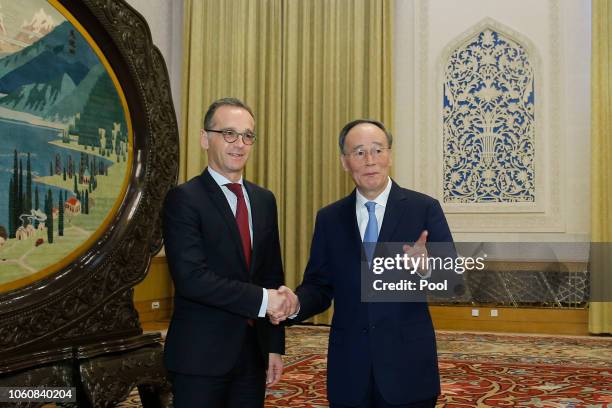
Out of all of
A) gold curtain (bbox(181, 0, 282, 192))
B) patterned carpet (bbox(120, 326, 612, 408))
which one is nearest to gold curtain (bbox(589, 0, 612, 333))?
patterned carpet (bbox(120, 326, 612, 408))

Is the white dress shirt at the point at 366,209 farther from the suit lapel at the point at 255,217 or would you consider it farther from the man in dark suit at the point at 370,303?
the suit lapel at the point at 255,217

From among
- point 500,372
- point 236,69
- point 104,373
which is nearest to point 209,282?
point 104,373

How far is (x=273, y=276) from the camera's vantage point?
2129 mm

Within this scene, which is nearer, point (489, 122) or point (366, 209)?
point (366, 209)

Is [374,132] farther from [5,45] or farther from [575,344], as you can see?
[575,344]

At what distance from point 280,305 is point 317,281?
207 mm

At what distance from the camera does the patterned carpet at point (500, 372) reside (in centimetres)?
369

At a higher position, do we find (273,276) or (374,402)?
(273,276)

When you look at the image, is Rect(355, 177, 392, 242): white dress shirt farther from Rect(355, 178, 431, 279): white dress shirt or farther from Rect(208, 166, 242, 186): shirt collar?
Rect(208, 166, 242, 186): shirt collar

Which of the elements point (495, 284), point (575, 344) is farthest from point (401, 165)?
point (575, 344)

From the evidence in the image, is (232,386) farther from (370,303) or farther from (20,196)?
(20,196)

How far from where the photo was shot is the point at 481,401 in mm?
3660

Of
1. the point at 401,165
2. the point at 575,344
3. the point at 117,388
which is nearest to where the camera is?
the point at 117,388

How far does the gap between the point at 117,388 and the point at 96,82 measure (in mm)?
1132
